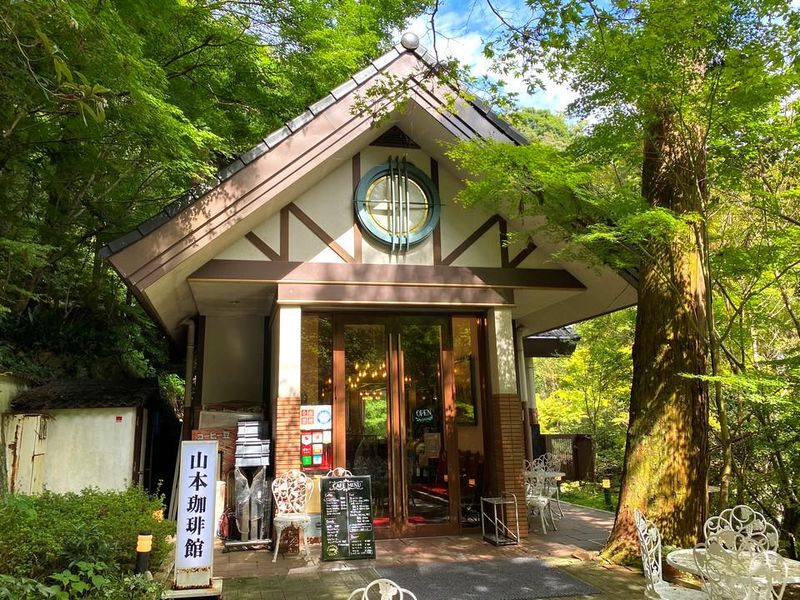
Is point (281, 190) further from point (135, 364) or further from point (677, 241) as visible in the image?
point (135, 364)

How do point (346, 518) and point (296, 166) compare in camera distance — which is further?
point (296, 166)

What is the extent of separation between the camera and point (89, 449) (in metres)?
8.14


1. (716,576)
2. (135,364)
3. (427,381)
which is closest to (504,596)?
(716,576)

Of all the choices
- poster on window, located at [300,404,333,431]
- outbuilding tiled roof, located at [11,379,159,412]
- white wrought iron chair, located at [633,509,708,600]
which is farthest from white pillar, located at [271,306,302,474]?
white wrought iron chair, located at [633,509,708,600]

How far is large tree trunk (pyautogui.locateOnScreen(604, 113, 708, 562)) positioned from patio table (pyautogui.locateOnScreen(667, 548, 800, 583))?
112 cm

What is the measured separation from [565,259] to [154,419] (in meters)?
8.08

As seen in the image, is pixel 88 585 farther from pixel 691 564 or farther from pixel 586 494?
pixel 586 494

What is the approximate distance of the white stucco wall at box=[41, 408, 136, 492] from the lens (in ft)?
26.1

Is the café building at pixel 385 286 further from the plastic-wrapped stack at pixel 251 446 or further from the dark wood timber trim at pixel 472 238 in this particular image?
the plastic-wrapped stack at pixel 251 446

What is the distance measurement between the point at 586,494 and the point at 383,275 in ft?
26.6

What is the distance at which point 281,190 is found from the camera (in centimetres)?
698

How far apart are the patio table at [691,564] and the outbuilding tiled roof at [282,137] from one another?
489 centimetres

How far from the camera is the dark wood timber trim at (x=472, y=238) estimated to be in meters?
8.00

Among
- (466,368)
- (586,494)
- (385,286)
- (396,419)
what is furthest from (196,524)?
(586,494)
